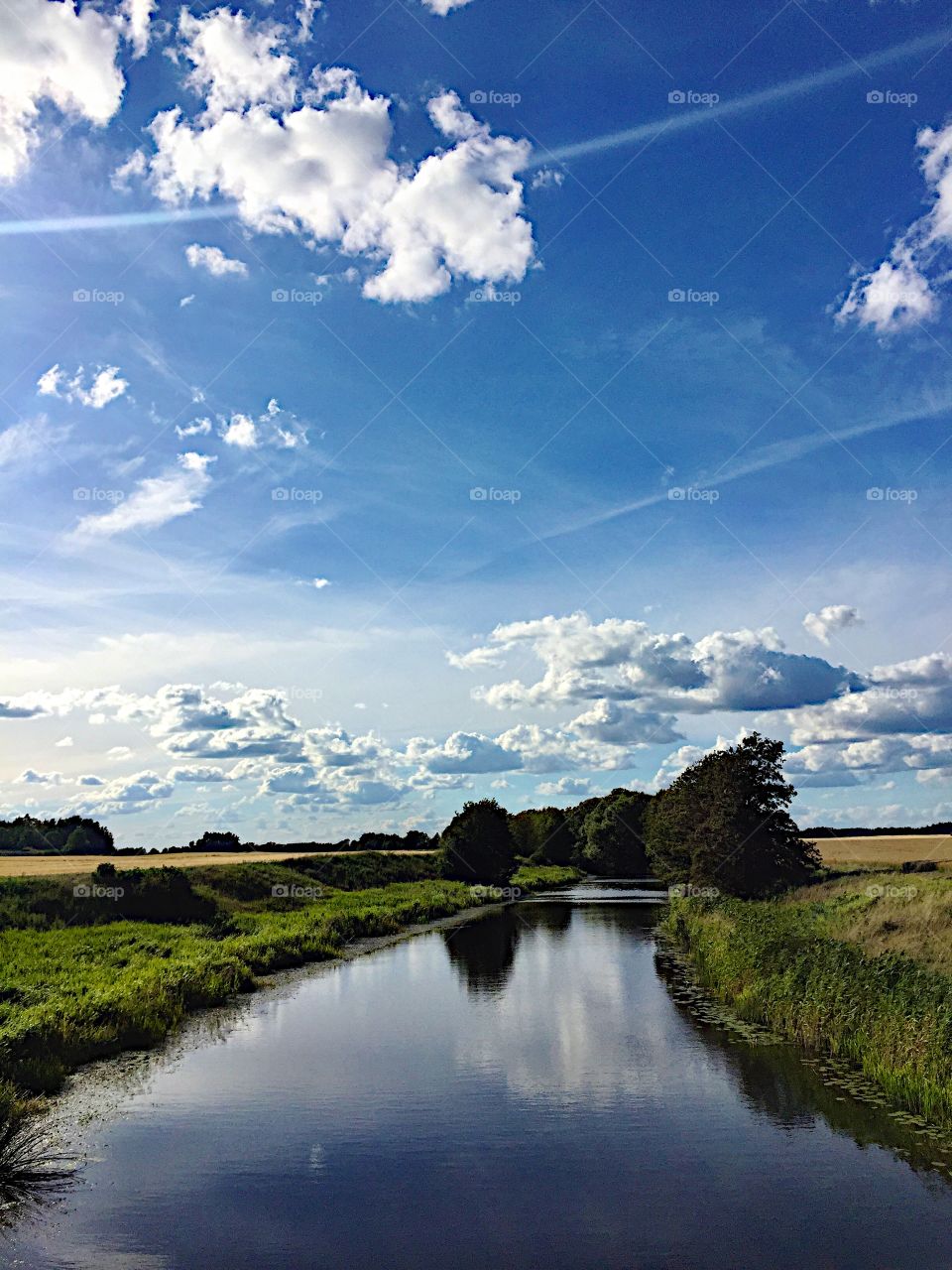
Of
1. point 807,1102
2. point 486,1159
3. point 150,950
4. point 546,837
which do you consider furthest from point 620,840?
point 486,1159

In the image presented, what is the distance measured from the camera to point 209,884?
65.6 m

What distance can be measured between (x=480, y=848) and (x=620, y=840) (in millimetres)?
47180

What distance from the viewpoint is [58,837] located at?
382 ft

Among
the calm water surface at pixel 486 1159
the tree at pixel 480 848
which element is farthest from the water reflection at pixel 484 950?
the tree at pixel 480 848

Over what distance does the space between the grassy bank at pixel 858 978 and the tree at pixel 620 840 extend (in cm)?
10147

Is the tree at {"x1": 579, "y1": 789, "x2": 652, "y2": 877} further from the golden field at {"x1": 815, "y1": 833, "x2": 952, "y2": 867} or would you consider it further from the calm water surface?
the calm water surface

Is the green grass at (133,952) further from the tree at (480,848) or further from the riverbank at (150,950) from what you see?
the tree at (480,848)

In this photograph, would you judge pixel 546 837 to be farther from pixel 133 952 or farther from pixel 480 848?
pixel 133 952

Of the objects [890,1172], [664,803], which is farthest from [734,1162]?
[664,803]

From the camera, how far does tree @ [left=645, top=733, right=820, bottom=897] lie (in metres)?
62.9

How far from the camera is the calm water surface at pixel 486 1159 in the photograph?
13.1 m

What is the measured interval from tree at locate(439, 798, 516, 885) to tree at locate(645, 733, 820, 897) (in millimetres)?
42483

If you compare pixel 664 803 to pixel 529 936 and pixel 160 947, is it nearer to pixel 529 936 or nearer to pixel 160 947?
pixel 529 936

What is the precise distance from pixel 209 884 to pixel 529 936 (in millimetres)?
22890
